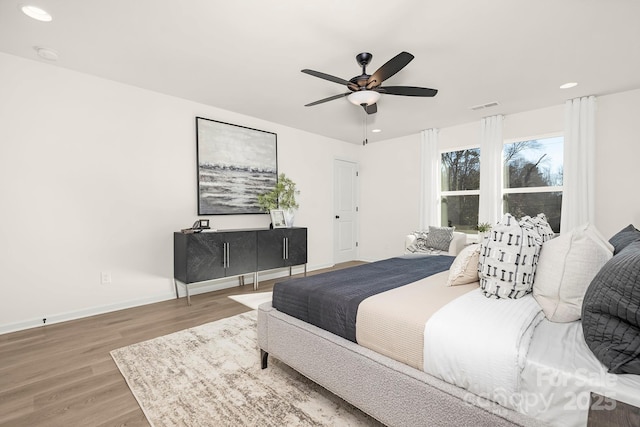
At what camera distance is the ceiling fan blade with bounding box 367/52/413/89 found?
84.7 inches

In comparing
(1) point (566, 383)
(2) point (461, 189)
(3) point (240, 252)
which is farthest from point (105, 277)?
(2) point (461, 189)

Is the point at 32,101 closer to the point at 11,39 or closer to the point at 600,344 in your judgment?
the point at 11,39

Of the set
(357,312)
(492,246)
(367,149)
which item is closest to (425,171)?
(367,149)

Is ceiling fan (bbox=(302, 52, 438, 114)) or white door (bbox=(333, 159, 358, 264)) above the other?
ceiling fan (bbox=(302, 52, 438, 114))

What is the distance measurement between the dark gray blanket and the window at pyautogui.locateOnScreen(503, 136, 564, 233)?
2.92 m

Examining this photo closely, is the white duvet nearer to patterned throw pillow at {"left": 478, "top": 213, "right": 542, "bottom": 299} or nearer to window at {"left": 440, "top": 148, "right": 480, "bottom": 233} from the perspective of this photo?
patterned throw pillow at {"left": 478, "top": 213, "right": 542, "bottom": 299}

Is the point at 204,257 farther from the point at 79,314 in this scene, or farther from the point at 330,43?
the point at 330,43

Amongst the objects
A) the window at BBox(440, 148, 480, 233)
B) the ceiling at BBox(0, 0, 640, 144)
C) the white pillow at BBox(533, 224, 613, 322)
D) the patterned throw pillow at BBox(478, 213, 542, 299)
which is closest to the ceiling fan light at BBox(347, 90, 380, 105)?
the ceiling at BBox(0, 0, 640, 144)

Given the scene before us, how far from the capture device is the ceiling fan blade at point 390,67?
84.7 inches

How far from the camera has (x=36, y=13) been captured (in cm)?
214

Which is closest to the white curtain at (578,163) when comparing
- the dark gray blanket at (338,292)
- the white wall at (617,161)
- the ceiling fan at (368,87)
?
the white wall at (617,161)

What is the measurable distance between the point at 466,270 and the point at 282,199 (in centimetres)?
327

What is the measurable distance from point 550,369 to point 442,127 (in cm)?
483

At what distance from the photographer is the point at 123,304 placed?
10.9 feet
